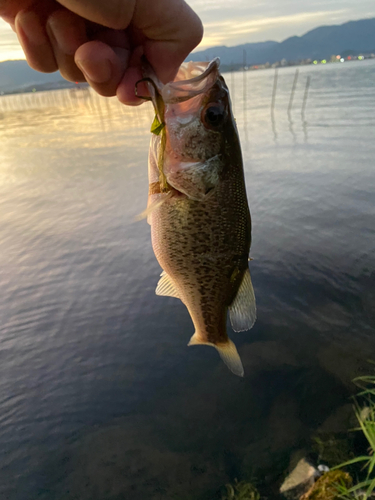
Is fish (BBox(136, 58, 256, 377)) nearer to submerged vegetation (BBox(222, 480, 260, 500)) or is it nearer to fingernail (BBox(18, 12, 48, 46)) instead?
fingernail (BBox(18, 12, 48, 46))

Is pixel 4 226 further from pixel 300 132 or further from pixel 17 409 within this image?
pixel 300 132

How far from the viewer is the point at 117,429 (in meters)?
5.95

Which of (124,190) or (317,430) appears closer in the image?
(317,430)

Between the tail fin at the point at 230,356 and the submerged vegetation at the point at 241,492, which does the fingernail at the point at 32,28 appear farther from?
the submerged vegetation at the point at 241,492

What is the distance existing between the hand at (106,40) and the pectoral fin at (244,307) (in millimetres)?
1423

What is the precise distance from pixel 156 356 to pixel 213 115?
6.16 metres

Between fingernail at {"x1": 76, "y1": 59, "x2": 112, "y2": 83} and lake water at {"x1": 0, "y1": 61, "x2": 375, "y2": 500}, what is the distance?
1.41 metres

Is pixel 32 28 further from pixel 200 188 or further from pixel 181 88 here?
pixel 200 188

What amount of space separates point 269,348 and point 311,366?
2.92 feet

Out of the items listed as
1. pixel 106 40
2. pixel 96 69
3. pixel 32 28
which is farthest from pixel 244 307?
pixel 32 28

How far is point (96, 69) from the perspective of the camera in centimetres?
197

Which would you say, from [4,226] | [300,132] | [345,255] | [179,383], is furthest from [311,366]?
[300,132]

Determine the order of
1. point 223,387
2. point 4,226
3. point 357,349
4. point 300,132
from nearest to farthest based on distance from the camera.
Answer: point 223,387 < point 357,349 < point 4,226 < point 300,132

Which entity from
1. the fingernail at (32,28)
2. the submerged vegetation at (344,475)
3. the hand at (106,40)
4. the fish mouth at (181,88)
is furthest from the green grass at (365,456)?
the fingernail at (32,28)
